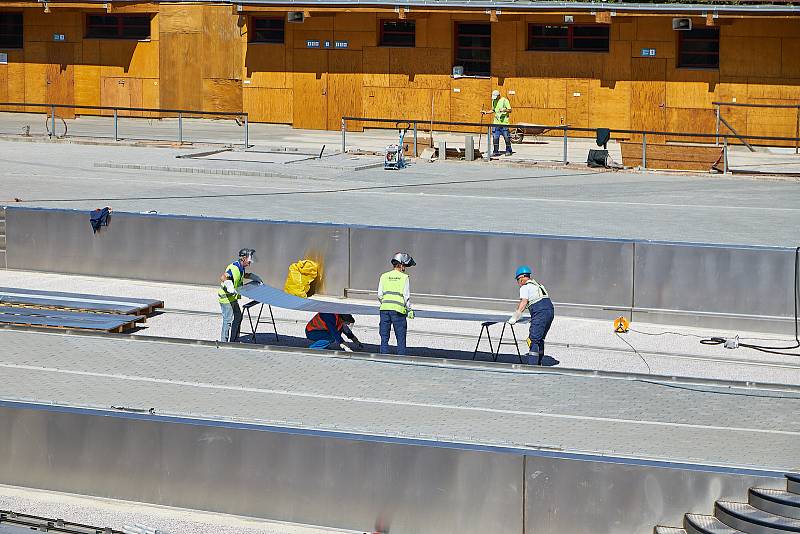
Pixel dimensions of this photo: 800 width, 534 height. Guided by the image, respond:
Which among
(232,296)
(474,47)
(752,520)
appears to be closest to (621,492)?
(752,520)

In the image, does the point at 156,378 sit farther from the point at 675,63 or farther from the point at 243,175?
the point at 675,63

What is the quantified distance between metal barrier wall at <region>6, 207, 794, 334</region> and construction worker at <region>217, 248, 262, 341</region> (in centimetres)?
297

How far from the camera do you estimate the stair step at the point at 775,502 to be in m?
11.5

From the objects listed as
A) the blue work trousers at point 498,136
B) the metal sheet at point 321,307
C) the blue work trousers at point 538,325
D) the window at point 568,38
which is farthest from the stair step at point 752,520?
the window at point 568,38

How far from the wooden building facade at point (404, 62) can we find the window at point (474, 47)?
4 cm

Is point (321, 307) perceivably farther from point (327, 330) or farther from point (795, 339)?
point (795, 339)

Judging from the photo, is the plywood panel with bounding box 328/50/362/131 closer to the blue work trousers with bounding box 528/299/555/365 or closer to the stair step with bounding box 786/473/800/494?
the blue work trousers with bounding box 528/299/555/365

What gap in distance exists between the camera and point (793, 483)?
11.7m

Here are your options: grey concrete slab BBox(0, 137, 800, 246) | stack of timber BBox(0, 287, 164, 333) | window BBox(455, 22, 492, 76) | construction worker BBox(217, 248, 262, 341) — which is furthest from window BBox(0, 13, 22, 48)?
construction worker BBox(217, 248, 262, 341)

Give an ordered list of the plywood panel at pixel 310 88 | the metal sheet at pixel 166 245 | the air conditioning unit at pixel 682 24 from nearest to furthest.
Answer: the metal sheet at pixel 166 245 < the air conditioning unit at pixel 682 24 < the plywood panel at pixel 310 88

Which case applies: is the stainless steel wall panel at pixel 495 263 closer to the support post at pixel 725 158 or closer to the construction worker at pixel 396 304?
→ the construction worker at pixel 396 304

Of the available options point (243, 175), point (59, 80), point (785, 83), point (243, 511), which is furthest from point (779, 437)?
point (59, 80)

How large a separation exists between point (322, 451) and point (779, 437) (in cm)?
566

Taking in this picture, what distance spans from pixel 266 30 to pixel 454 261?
80.6ft
